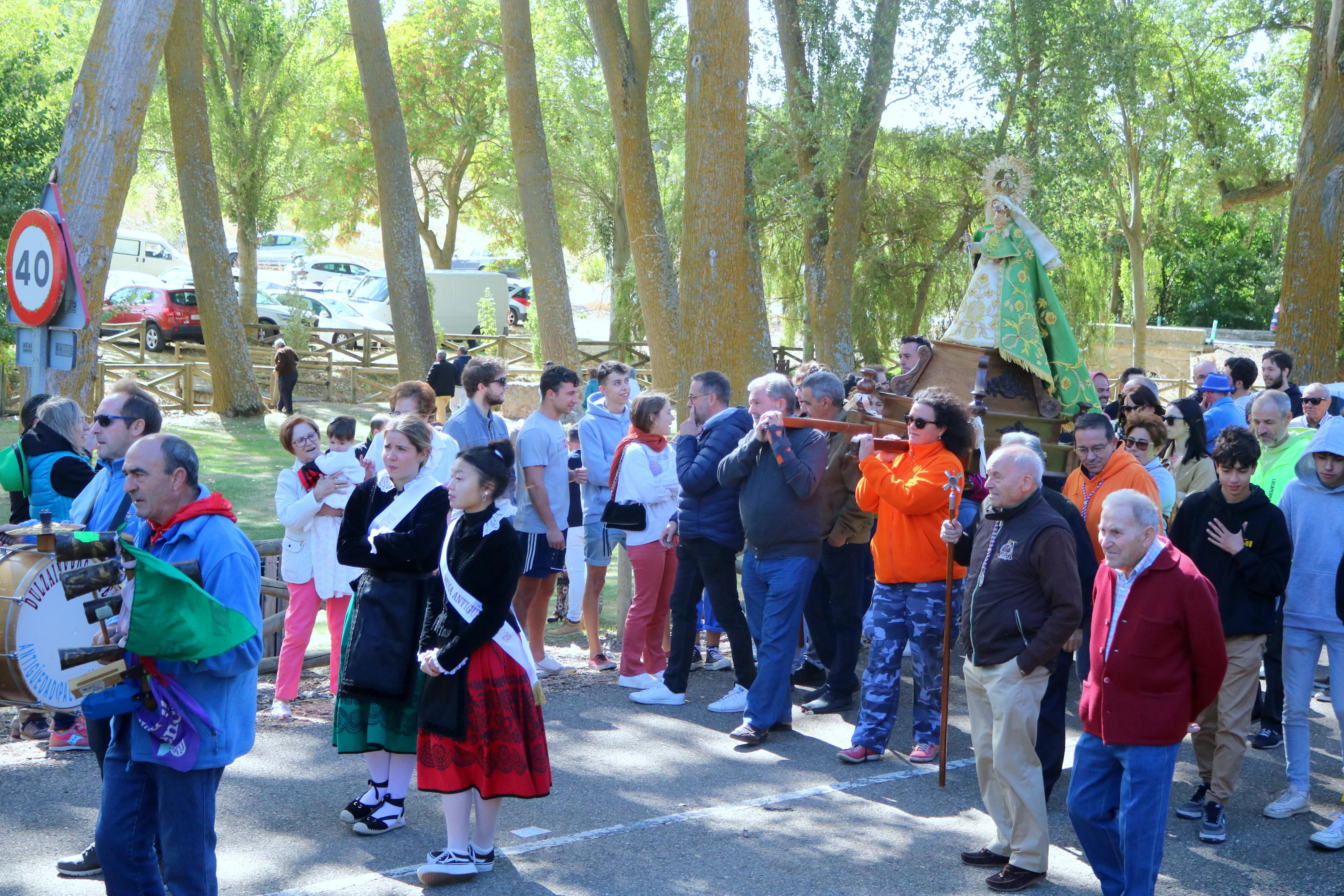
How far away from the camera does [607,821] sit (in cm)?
558

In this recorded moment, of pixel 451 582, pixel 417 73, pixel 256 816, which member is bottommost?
pixel 256 816

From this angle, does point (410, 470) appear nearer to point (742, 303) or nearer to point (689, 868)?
point (689, 868)

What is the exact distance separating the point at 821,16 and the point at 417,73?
2360 centimetres

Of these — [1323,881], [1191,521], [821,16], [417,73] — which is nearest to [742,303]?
[1191,521]

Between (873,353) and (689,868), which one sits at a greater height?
(873,353)

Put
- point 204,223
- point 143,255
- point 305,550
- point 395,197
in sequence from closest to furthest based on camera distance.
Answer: point 305,550 → point 395,197 → point 204,223 → point 143,255

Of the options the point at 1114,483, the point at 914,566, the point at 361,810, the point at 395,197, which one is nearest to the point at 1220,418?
the point at 1114,483

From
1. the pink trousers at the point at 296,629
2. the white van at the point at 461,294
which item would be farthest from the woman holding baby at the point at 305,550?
the white van at the point at 461,294

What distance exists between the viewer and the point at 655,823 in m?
5.57

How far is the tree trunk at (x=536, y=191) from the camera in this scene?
1383 cm

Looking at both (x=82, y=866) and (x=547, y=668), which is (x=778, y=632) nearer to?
(x=547, y=668)

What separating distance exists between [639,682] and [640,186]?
6.94m

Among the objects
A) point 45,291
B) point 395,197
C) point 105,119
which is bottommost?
point 45,291

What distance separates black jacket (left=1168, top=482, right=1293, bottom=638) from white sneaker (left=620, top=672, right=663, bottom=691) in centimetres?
336
